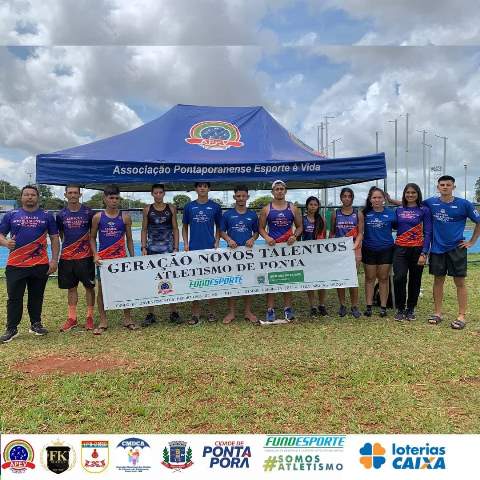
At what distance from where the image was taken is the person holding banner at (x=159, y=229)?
5090 millimetres

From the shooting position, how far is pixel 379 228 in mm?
5234

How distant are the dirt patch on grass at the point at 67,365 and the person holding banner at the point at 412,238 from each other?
12.2 feet

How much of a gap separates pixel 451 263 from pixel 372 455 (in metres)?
3.43

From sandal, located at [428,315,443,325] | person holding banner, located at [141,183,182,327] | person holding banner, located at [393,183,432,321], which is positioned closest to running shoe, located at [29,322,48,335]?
person holding banner, located at [141,183,182,327]

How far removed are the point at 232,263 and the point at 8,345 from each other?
2.83 metres

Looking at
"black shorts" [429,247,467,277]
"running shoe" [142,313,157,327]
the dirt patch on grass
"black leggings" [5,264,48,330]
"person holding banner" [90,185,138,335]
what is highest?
"person holding banner" [90,185,138,335]

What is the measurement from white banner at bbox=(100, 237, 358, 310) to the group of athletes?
15 cm

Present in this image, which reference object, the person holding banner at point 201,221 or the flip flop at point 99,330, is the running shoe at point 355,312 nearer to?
the person holding banner at point 201,221

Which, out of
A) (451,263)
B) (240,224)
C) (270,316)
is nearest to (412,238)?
(451,263)

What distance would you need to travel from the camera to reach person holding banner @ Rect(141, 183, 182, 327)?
5090 mm

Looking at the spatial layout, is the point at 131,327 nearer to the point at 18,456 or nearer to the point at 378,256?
the point at 18,456

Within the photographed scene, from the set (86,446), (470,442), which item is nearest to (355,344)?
(470,442)

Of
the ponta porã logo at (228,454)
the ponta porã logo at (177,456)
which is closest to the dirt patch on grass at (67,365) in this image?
the ponta porã logo at (177,456)

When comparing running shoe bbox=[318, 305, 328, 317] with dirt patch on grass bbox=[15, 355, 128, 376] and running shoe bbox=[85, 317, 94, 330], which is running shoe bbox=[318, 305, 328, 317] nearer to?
dirt patch on grass bbox=[15, 355, 128, 376]
